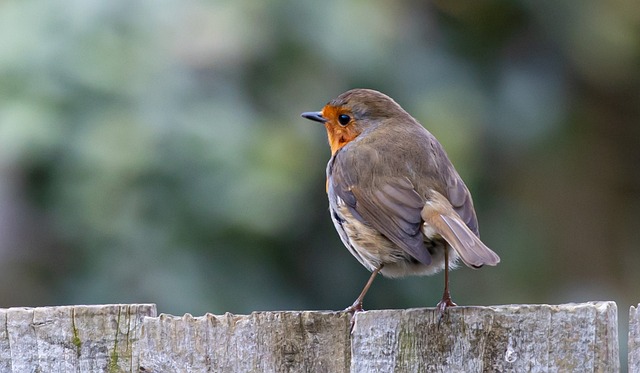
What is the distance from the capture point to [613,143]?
734 centimetres

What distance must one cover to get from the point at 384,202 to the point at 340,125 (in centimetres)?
92

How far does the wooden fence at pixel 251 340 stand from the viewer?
2637 mm

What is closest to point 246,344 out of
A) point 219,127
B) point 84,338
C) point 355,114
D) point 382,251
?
point 84,338

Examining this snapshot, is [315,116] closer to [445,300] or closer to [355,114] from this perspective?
[355,114]

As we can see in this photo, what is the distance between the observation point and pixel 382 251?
13.4 ft

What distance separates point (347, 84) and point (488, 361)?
9.55ft

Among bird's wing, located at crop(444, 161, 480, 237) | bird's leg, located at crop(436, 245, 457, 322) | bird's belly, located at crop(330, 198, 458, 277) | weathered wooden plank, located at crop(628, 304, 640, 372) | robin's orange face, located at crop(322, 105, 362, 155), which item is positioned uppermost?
robin's orange face, located at crop(322, 105, 362, 155)

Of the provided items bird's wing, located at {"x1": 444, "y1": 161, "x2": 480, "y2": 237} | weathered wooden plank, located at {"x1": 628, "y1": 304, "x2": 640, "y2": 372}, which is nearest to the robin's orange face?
bird's wing, located at {"x1": 444, "y1": 161, "x2": 480, "y2": 237}

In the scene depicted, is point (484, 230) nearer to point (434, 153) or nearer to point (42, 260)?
point (434, 153)

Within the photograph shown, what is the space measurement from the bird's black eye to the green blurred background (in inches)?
9.9

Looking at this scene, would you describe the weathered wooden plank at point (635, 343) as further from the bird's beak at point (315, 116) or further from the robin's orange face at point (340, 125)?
the bird's beak at point (315, 116)

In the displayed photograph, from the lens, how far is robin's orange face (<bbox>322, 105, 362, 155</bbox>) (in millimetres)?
4910

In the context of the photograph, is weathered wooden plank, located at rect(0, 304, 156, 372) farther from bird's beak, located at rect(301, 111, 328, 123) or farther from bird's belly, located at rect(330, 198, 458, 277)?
bird's beak, located at rect(301, 111, 328, 123)

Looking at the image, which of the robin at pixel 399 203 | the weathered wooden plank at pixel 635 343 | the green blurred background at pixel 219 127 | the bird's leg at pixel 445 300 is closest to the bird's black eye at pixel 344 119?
the robin at pixel 399 203
